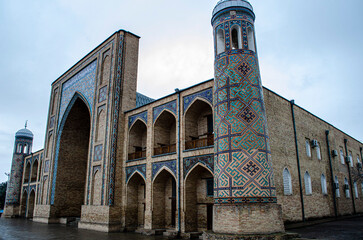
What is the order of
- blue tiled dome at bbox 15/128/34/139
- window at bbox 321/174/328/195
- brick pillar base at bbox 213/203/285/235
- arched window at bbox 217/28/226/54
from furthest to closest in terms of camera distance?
blue tiled dome at bbox 15/128/34/139, window at bbox 321/174/328/195, arched window at bbox 217/28/226/54, brick pillar base at bbox 213/203/285/235

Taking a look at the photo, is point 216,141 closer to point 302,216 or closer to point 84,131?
point 302,216

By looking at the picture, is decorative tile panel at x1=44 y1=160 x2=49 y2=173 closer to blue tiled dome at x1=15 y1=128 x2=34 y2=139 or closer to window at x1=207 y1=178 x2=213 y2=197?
blue tiled dome at x1=15 y1=128 x2=34 y2=139

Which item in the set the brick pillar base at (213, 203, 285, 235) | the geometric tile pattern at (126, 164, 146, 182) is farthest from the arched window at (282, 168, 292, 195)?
the geometric tile pattern at (126, 164, 146, 182)

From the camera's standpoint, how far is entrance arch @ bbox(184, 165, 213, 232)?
10.8m

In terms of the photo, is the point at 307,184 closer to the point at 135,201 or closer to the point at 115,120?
the point at 135,201

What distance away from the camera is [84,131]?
20000 millimetres

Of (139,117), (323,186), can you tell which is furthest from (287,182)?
(139,117)

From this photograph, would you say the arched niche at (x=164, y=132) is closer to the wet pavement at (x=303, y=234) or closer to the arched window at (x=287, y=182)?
the wet pavement at (x=303, y=234)

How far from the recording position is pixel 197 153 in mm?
10680

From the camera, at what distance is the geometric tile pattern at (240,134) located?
7355 mm

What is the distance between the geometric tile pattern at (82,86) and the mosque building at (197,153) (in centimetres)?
10

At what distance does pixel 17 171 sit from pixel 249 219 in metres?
26.8

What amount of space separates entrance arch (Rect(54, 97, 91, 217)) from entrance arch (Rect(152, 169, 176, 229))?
8376 millimetres

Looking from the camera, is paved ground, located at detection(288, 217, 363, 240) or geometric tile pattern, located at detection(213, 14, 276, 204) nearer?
geometric tile pattern, located at detection(213, 14, 276, 204)
